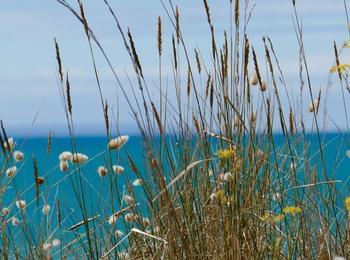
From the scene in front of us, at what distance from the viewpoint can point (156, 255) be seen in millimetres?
2402

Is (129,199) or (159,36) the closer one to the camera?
(159,36)

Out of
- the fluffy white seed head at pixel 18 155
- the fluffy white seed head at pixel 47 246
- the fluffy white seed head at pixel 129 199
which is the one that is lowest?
the fluffy white seed head at pixel 47 246

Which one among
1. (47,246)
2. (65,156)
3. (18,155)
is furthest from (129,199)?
(18,155)

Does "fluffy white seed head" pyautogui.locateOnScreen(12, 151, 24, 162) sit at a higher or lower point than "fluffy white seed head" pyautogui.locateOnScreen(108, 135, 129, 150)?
lower

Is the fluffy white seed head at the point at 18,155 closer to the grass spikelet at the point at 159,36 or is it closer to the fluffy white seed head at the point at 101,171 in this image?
the fluffy white seed head at the point at 101,171

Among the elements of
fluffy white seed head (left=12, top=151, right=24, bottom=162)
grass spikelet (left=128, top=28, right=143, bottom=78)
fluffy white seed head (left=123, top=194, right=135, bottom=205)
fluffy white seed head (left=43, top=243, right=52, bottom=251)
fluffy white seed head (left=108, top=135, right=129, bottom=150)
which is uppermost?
grass spikelet (left=128, top=28, right=143, bottom=78)

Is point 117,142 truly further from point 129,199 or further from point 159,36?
point 159,36

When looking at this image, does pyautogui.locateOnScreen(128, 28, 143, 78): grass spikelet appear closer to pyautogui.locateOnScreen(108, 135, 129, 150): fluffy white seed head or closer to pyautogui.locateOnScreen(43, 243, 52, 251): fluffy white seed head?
pyautogui.locateOnScreen(108, 135, 129, 150): fluffy white seed head

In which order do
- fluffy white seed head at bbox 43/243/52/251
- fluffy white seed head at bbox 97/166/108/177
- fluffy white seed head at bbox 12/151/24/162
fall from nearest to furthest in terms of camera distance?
fluffy white seed head at bbox 43/243/52/251
fluffy white seed head at bbox 97/166/108/177
fluffy white seed head at bbox 12/151/24/162

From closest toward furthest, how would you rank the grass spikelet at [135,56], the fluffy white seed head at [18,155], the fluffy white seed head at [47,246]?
the grass spikelet at [135,56], the fluffy white seed head at [47,246], the fluffy white seed head at [18,155]

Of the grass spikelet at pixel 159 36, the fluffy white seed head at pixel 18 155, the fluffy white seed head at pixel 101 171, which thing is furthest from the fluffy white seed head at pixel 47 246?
the grass spikelet at pixel 159 36

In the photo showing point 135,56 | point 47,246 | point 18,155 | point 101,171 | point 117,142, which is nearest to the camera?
point 135,56

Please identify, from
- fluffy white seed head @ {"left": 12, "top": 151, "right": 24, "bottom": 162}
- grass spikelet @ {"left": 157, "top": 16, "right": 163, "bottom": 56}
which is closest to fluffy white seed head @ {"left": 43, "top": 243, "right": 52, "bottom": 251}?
fluffy white seed head @ {"left": 12, "top": 151, "right": 24, "bottom": 162}

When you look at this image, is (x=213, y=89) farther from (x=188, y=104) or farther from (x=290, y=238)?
(x=290, y=238)
